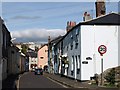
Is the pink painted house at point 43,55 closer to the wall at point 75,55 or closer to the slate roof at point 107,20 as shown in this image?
the wall at point 75,55

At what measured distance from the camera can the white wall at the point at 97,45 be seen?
3400cm

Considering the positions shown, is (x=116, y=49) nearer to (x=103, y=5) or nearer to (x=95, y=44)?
(x=95, y=44)

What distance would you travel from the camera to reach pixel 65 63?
1762 inches

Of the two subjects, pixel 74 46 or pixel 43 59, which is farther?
pixel 43 59

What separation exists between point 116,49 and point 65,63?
11.4 m

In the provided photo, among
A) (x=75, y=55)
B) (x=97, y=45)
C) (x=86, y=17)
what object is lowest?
(x=75, y=55)

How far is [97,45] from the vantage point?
34.4 m

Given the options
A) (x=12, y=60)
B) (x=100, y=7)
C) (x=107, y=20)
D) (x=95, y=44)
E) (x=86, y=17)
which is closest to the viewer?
(x=95, y=44)

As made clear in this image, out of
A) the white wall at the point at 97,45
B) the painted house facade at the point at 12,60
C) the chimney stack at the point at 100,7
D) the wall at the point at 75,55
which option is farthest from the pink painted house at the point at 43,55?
the white wall at the point at 97,45

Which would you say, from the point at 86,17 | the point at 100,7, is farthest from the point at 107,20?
the point at 86,17

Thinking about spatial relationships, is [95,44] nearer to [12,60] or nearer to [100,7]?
[100,7]

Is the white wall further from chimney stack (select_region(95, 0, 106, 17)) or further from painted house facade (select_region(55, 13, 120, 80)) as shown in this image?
chimney stack (select_region(95, 0, 106, 17))

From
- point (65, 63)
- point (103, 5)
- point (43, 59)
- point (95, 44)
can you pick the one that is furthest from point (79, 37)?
point (43, 59)

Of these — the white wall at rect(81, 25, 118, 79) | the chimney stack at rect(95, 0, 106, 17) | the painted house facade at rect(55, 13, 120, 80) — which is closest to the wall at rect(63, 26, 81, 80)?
the painted house facade at rect(55, 13, 120, 80)
